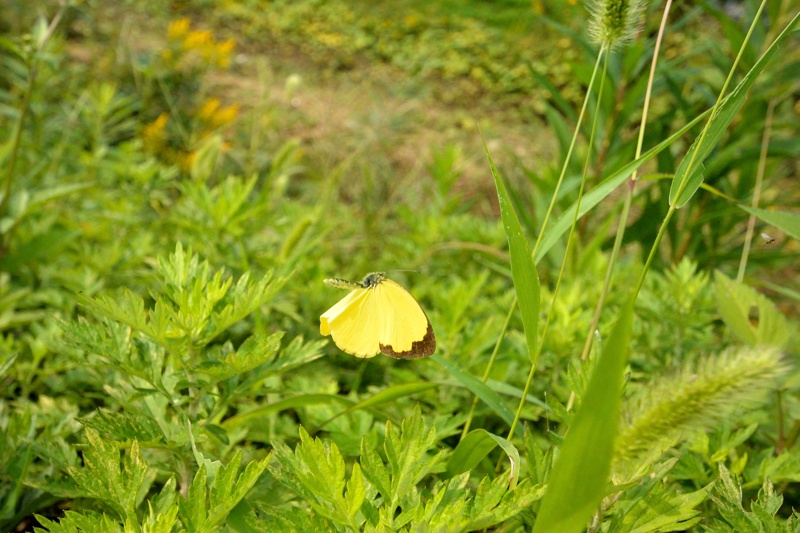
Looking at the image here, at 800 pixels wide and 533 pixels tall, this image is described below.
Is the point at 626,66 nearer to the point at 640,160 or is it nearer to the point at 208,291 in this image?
the point at 640,160

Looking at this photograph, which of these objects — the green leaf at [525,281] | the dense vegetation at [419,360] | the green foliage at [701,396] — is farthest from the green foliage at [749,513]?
the green leaf at [525,281]

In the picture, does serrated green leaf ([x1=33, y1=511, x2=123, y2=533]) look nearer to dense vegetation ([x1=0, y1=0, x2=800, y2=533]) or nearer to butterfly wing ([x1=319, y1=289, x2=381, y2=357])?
dense vegetation ([x1=0, y1=0, x2=800, y2=533])

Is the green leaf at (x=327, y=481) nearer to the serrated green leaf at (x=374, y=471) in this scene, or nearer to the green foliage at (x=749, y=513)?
the serrated green leaf at (x=374, y=471)

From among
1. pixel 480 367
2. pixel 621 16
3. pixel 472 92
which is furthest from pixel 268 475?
pixel 472 92

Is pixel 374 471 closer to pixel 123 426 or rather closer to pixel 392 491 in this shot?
pixel 392 491

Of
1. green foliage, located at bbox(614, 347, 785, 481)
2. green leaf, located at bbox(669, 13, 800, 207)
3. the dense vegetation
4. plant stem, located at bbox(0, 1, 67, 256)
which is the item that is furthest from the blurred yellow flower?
green foliage, located at bbox(614, 347, 785, 481)

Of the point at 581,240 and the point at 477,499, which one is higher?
the point at 477,499
